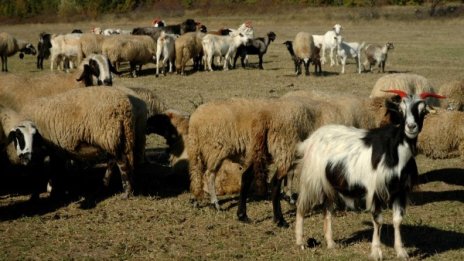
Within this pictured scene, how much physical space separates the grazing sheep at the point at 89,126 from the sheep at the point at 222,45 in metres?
16.8

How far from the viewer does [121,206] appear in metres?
9.49

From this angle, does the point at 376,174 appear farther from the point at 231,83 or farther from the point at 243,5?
the point at 243,5

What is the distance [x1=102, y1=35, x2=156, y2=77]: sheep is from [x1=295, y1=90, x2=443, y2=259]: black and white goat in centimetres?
1801

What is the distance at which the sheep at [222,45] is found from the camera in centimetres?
A: 2656

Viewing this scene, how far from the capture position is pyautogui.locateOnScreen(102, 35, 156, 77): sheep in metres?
24.5

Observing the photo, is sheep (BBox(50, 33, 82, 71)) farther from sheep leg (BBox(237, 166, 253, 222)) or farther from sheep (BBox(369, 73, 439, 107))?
sheep leg (BBox(237, 166, 253, 222))

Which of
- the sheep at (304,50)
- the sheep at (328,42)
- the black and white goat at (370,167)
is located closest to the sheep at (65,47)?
the sheep at (304,50)

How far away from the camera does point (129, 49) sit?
973 inches

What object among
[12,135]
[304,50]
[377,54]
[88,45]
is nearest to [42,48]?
[88,45]

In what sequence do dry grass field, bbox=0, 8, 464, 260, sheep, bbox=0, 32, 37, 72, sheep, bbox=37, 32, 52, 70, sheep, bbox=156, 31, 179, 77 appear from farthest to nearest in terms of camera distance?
sheep, bbox=37, 32, 52, 70 → sheep, bbox=0, 32, 37, 72 → sheep, bbox=156, 31, 179, 77 → dry grass field, bbox=0, 8, 464, 260

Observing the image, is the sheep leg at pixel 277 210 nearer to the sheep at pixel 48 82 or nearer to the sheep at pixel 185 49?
the sheep at pixel 48 82

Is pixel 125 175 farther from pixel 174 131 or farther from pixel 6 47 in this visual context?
pixel 6 47

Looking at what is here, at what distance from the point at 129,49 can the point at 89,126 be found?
15.4 metres

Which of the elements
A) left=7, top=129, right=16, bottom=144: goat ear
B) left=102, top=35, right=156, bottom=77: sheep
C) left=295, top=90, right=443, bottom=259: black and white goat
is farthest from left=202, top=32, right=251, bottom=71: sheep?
left=295, top=90, right=443, bottom=259: black and white goat
